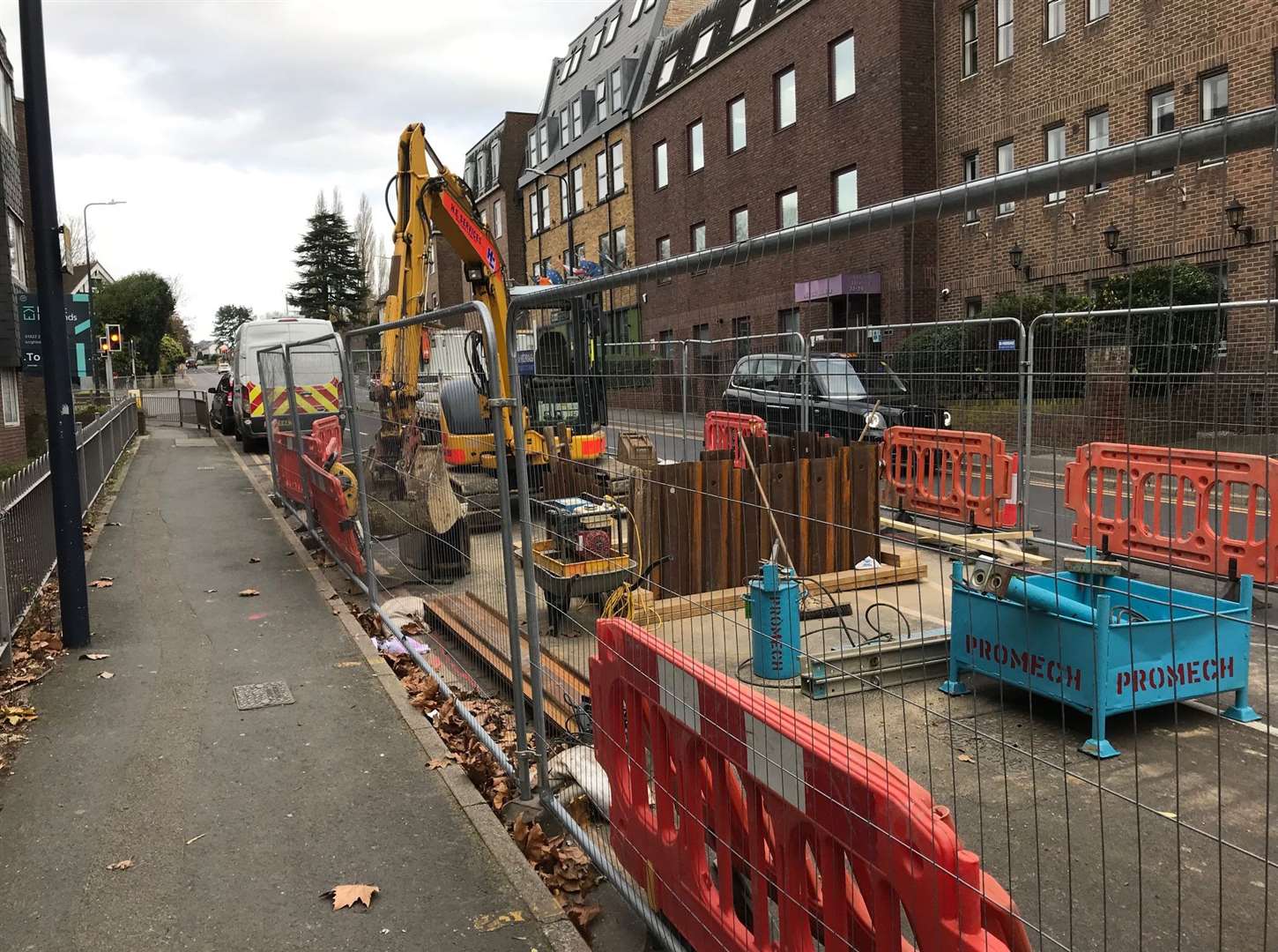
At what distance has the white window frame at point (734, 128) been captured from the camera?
29422mm

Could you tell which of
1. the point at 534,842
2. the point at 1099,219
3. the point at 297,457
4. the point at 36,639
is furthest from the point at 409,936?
the point at 297,457

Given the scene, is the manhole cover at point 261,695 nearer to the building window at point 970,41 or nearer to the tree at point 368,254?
the building window at point 970,41

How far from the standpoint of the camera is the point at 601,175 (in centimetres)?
3875

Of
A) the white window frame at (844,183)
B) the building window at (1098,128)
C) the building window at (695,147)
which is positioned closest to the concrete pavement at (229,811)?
the building window at (1098,128)

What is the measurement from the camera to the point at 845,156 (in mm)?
25062

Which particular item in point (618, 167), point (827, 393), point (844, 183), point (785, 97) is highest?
point (618, 167)

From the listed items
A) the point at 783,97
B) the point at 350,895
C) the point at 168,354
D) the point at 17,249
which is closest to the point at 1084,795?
the point at 350,895

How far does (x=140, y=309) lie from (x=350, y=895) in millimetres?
70866

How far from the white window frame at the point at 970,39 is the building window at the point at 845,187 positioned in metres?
3.61

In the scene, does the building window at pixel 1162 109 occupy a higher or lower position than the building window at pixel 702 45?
lower

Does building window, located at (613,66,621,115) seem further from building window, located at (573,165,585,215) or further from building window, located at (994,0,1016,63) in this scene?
building window, located at (994,0,1016,63)

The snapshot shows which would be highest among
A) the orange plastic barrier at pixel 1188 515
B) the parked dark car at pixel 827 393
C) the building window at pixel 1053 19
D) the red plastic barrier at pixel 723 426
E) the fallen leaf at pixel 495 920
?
the building window at pixel 1053 19

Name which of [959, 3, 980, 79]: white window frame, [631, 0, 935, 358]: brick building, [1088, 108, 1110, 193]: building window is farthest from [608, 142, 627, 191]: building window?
[1088, 108, 1110, 193]: building window

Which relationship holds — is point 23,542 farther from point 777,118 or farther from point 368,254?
point 368,254
